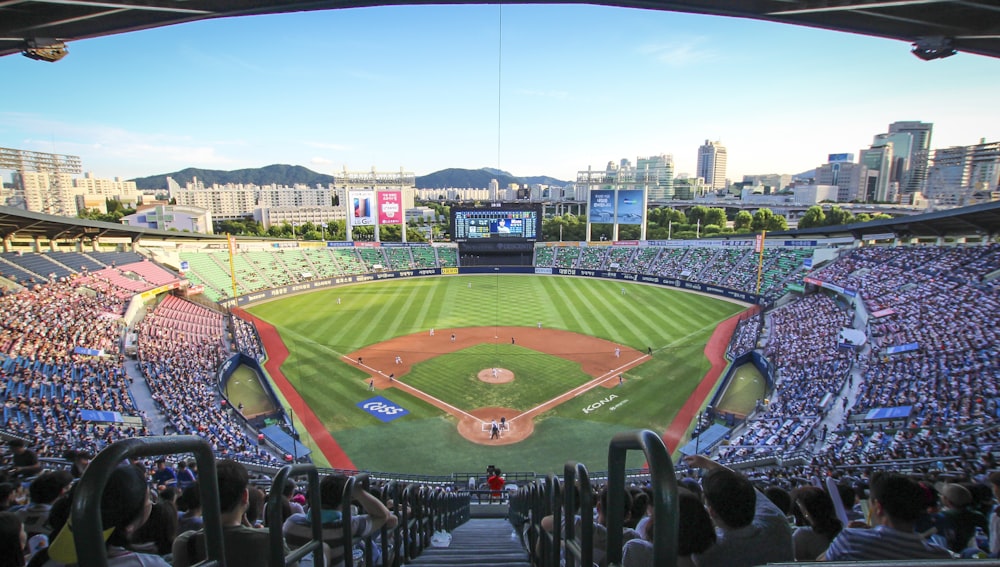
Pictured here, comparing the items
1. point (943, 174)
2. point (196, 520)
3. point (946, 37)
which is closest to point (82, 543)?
point (196, 520)

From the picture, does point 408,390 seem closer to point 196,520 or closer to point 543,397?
point 543,397

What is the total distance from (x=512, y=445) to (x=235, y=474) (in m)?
17.4

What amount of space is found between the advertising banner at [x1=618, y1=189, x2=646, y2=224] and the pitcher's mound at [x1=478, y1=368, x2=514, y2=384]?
40.8 meters

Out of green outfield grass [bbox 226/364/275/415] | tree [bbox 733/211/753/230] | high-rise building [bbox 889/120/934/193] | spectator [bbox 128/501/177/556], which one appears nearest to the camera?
spectator [bbox 128/501/177/556]

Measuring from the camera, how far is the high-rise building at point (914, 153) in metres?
131

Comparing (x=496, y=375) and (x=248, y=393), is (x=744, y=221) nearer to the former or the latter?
(x=496, y=375)

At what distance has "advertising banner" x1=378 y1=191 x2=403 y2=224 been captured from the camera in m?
63.5

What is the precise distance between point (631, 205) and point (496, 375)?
42377 millimetres

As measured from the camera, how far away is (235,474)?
9.20ft

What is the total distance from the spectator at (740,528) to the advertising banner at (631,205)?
61.8 meters

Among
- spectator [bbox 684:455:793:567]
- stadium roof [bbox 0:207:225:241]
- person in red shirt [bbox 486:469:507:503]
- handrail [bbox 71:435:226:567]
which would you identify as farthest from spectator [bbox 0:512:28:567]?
stadium roof [bbox 0:207:225:241]

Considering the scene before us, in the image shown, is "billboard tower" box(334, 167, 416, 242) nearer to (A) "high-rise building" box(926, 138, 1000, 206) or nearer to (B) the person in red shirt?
(B) the person in red shirt

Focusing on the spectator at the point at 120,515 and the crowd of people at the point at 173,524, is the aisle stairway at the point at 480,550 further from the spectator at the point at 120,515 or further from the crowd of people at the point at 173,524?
the spectator at the point at 120,515

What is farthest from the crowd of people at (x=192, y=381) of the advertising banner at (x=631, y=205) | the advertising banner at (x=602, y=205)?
the advertising banner at (x=631, y=205)
